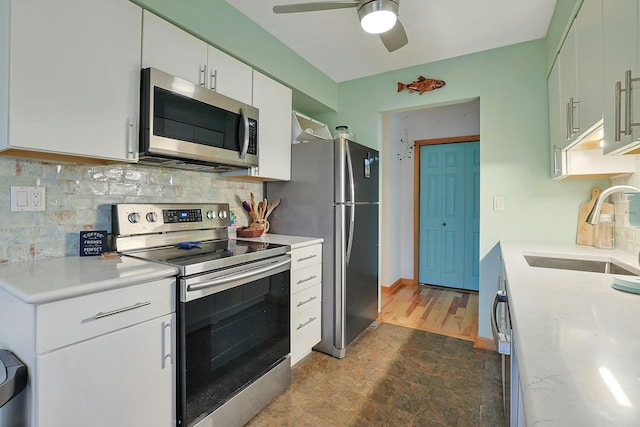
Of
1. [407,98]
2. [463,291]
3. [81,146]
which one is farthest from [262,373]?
[463,291]

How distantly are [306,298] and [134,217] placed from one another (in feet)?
3.95

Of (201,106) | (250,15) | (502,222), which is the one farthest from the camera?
(502,222)

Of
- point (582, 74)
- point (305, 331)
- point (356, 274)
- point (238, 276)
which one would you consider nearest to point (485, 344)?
point (356, 274)

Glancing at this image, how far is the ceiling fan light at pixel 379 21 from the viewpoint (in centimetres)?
162

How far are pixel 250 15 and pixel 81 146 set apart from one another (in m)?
1.39

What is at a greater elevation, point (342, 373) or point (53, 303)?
point (53, 303)

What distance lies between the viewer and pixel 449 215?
429 centimetres

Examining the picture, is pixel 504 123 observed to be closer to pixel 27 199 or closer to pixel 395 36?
pixel 395 36

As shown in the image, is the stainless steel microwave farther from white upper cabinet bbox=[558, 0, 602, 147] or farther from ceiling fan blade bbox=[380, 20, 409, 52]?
white upper cabinet bbox=[558, 0, 602, 147]

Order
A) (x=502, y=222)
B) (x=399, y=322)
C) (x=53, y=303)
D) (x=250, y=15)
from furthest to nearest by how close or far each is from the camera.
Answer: (x=399, y=322)
(x=502, y=222)
(x=250, y=15)
(x=53, y=303)

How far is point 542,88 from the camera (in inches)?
93.3

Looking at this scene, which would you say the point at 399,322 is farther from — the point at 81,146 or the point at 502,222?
the point at 81,146

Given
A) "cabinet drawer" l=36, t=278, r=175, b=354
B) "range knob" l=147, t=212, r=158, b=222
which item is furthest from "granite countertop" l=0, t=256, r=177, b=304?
"range knob" l=147, t=212, r=158, b=222

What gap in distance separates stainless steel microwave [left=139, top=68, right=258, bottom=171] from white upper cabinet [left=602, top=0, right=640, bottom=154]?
5.70 feet
